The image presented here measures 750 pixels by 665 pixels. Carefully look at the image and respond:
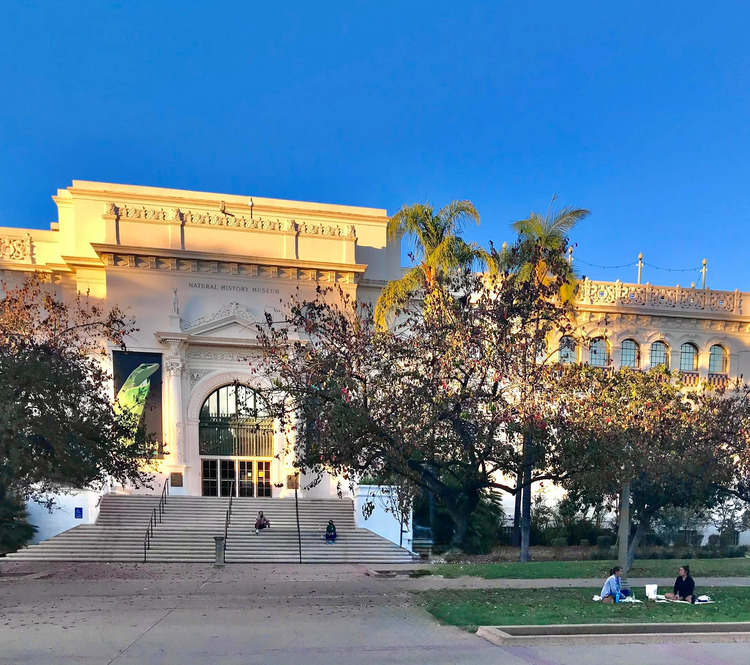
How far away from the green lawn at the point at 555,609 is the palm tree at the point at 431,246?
30.0 ft

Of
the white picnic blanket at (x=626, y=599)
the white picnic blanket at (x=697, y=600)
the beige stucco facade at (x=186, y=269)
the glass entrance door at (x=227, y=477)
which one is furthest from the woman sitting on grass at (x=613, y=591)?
the glass entrance door at (x=227, y=477)

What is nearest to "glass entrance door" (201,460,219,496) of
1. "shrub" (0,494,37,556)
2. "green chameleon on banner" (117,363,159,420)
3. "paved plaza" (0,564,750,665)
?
"green chameleon on banner" (117,363,159,420)

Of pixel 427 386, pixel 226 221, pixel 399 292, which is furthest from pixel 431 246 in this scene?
pixel 226 221

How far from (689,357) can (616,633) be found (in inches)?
1092

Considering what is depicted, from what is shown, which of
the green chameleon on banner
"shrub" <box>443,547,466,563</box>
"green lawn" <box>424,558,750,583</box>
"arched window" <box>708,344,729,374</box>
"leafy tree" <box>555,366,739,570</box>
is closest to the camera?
Answer: "leafy tree" <box>555,366,739,570</box>

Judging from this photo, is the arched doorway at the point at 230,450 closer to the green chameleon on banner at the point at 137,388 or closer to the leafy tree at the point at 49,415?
the green chameleon on banner at the point at 137,388

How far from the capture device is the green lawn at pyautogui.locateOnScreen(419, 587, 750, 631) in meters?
9.07

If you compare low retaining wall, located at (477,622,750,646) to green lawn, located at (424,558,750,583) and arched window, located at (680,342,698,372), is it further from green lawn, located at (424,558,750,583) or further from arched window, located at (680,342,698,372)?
arched window, located at (680,342,698,372)

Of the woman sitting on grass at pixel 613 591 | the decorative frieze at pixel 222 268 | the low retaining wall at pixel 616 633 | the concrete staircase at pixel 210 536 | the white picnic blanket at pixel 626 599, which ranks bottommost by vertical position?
the concrete staircase at pixel 210 536

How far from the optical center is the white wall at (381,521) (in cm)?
2122

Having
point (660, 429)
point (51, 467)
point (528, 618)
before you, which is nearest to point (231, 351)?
point (51, 467)

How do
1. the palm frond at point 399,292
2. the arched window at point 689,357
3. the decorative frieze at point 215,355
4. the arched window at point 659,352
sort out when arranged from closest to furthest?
the palm frond at point 399,292, the decorative frieze at point 215,355, the arched window at point 659,352, the arched window at point 689,357

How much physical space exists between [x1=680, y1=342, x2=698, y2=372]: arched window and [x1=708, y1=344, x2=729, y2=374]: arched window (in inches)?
34.8

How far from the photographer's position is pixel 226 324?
27.0 meters
